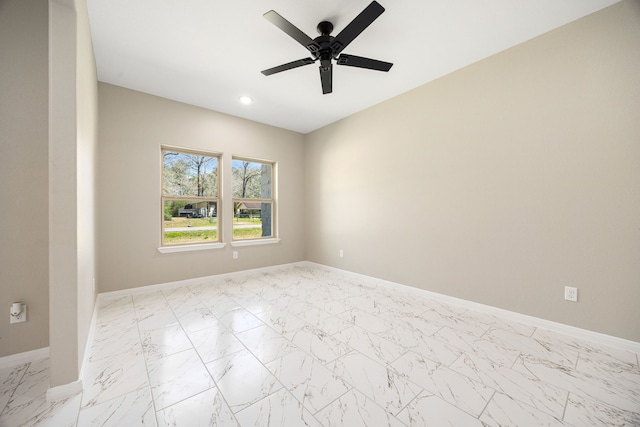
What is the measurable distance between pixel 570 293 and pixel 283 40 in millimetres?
3622

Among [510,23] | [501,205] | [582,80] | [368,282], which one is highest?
[510,23]

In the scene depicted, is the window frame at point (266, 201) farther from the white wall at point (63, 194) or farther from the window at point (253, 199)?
the white wall at point (63, 194)

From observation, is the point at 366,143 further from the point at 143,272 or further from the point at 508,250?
the point at 143,272

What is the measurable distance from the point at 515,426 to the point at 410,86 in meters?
3.49

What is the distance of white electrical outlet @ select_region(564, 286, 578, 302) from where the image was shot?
2.15m

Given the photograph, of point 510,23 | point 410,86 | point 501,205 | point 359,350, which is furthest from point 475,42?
point 359,350

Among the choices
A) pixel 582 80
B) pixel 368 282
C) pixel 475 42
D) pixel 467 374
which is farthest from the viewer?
pixel 368 282

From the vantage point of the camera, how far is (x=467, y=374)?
1662 mm

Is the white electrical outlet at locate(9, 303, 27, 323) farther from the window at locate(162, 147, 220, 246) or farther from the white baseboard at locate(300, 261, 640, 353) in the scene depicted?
the white baseboard at locate(300, 261, 640, 353)

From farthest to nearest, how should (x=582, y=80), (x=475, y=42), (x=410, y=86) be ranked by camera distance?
(x=410, y=86)
(x=475, y=42)
(x=582, y=80)

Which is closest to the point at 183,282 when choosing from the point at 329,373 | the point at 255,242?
the point at 255,242

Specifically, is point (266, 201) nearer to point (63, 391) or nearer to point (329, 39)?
point (329, 39)

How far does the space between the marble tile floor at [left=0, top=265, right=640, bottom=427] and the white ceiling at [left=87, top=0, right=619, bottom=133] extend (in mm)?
2844

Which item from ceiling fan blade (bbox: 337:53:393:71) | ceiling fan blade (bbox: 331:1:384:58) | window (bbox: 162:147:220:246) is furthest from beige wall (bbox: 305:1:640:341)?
window (bbox: 162:147:220:246)
